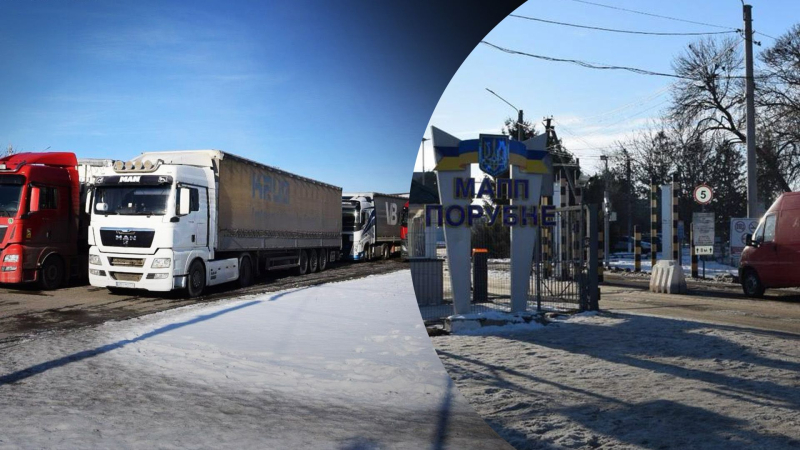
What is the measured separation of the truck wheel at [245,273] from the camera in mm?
3025

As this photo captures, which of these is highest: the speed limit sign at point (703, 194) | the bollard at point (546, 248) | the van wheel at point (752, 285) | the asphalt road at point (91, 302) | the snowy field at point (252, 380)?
the speed limit sign at point (703, 194)

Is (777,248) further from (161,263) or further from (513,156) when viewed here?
(161,263)

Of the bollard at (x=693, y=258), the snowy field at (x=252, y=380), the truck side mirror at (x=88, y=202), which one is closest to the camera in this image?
the snowy field at (x=252, y=380)

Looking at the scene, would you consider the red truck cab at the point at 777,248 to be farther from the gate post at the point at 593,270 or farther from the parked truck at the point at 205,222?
the parked truck at the point at 205,222

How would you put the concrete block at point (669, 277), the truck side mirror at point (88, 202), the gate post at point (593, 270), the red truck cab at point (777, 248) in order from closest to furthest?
1. the red truck cab at point (777, 248)
2. the gate post at point (593, 270)
3. the truck side mirror at point (88, 202)
4. the concrete block at point (669, 277)

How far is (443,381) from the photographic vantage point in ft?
8.65

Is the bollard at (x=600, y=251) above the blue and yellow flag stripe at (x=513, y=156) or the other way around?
the other way around

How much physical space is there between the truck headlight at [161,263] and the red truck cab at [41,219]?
413mm

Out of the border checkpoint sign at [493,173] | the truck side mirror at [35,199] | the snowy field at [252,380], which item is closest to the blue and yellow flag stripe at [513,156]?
the border checkpoint sign at [493,173]

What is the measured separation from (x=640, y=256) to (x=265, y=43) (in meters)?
2.17

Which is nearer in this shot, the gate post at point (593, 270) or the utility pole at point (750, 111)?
the utility pole at point (750, 111)

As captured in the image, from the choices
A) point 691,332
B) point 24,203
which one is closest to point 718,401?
point 691,332

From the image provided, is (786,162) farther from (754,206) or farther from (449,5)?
(449,5)

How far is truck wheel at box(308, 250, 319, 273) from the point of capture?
10.3ft
